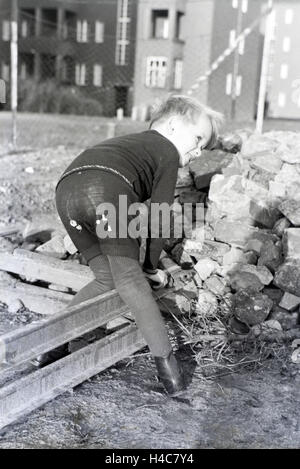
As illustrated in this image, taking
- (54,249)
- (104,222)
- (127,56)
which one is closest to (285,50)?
(127,56)

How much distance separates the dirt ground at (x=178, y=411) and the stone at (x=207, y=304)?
0.42 metres

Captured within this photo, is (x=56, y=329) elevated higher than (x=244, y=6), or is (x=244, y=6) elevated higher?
(x=244, y=6)

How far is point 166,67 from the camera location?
30.4 meters

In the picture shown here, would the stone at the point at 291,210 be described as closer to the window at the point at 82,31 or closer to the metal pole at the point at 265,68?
the metal pole at the point at 265,68

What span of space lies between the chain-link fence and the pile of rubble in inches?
744

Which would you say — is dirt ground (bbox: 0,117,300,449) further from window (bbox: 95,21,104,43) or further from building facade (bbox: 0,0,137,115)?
window (bbox: 95,21,104,43)

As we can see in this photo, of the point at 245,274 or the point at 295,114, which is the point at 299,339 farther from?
the point at 295,114

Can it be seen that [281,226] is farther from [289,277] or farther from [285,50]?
[285,50]

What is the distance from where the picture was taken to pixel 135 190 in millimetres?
3006

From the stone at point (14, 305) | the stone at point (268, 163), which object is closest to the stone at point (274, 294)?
the stone at point (268, 163)

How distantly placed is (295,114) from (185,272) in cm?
3875

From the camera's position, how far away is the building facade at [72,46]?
110 ft

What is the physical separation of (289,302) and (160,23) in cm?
3016
